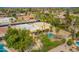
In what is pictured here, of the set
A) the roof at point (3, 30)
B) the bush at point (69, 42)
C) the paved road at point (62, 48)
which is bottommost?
the paved road at point (62, 48)

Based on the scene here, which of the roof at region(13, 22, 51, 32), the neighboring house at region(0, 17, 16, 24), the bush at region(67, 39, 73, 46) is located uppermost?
the neighboring house at region(0, 17, 16, 24)

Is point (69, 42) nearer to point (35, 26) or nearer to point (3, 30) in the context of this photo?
point (35, 26)

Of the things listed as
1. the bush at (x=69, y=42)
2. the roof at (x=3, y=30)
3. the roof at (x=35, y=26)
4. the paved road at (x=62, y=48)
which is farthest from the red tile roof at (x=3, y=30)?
the bush at (x=69, y=42)

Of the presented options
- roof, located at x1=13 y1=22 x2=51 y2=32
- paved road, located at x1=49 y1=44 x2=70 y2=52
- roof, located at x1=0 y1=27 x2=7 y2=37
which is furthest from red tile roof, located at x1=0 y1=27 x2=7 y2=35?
paved road, located at x1=49 y1=44 x2=70 y2=52

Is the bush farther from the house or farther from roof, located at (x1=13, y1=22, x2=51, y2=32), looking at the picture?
the house

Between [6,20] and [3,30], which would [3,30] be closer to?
[3,30]

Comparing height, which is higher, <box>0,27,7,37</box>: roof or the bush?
<box>0,27,7,37</box>: roof

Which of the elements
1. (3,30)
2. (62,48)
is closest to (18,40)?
(3,30)

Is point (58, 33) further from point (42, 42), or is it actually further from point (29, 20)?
point (29, 20)

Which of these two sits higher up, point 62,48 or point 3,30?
point 3,30

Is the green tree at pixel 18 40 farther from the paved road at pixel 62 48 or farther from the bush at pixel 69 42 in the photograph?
the bush at pixel 69 42

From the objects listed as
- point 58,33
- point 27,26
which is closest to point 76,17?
point 58,33

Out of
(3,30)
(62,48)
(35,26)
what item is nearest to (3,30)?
(3,30)
